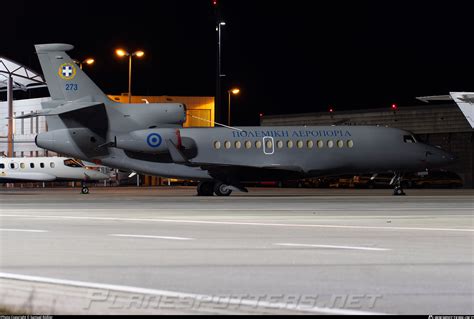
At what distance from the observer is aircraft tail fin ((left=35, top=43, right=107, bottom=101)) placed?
133ft

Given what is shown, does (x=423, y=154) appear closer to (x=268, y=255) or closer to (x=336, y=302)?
(x=268, y=255)

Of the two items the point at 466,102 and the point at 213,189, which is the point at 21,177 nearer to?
the point at 213,189

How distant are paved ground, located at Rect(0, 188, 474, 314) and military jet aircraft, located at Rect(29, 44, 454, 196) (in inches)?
745

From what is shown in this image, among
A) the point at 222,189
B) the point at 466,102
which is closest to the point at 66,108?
the point at 222,189

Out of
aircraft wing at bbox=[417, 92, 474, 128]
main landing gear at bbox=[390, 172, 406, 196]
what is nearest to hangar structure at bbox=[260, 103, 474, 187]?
main landing gear at bbox=[390, 172, 406, 196]

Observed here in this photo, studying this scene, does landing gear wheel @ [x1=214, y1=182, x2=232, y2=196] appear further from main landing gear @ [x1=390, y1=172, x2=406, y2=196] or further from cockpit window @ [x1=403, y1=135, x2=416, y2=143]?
cockpit window @ [x1=403, y1=135, x2=416, y2=143]

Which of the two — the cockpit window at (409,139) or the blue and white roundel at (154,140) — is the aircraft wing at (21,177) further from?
the cockpit window at (409,139)

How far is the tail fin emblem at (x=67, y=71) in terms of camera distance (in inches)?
1599

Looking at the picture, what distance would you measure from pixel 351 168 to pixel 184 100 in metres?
40.8

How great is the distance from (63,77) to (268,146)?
1097cm

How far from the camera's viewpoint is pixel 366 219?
70.1 feet

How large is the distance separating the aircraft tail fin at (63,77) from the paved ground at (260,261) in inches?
762

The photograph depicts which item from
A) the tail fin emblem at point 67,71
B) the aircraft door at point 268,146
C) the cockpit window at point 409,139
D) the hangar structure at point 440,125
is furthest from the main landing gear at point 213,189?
the hangar structure at point 440,125

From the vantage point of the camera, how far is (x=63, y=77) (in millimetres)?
40625
